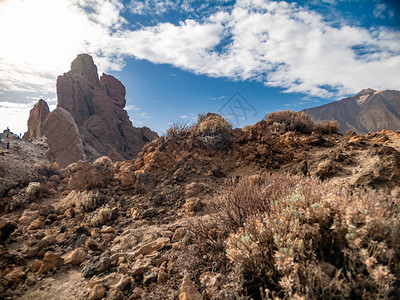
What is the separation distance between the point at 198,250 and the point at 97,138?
32460 millimetres

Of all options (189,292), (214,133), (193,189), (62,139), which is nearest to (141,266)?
(189,292)

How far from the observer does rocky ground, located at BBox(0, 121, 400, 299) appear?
248 centimetres

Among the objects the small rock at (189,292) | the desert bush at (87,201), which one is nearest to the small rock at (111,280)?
the small rock at (189,292)

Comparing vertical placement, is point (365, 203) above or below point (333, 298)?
above

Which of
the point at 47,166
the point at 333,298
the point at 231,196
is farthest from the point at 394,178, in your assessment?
the point at 47,166

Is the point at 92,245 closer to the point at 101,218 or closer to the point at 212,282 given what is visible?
the point at 101,218

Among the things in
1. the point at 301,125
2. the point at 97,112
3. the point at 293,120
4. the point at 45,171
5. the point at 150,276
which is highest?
the point at 97,112

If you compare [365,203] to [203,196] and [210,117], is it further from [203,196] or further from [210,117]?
[210,117]

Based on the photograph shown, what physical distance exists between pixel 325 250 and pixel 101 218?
169 inches

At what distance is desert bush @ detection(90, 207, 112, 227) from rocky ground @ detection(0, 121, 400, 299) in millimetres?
21

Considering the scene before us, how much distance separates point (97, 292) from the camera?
7.79 ft

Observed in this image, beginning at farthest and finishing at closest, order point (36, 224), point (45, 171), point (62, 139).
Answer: point (62, 139) < point (45, 171) < point (36, 224)

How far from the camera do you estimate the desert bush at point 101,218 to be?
4.45 metres

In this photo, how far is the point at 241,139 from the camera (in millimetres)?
7145
